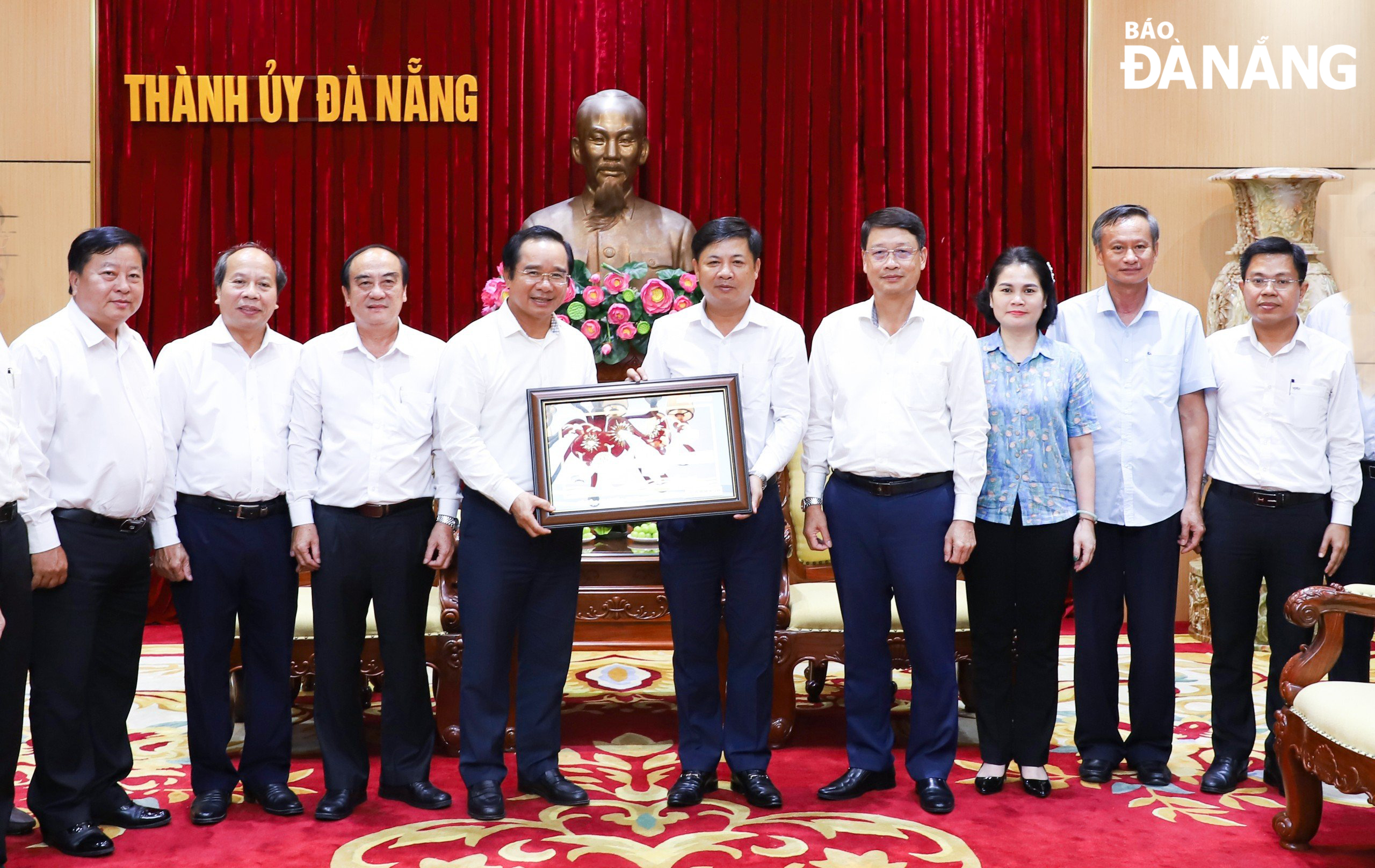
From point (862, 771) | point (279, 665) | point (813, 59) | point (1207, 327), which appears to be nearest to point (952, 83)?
point (813, 59)

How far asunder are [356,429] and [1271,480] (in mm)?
2206

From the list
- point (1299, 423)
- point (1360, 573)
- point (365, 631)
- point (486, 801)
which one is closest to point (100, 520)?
point (365, 631)

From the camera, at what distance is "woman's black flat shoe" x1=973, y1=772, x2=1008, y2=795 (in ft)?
9.98

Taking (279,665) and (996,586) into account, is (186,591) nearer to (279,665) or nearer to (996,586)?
(279,665)

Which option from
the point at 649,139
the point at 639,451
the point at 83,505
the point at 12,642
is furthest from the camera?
the point at 649,139

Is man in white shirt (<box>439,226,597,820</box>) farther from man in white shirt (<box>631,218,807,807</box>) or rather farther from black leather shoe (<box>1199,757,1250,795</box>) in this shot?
black leather shoe (<box>1199,757,1250,795</box>)

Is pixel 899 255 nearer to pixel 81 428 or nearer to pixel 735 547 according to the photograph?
pixel 735 547


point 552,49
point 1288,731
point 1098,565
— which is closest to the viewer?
point 1288,731

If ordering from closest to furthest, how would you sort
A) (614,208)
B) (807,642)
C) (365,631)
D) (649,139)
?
(365,631), (807,642), (614,208), (649,139)

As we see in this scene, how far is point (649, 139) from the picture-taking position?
18.3ft

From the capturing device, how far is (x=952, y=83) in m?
5.51

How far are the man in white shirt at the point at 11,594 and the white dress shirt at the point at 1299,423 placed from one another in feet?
9.03

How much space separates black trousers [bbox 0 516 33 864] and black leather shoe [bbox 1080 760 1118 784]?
2484 mm

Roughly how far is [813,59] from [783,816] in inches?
145
